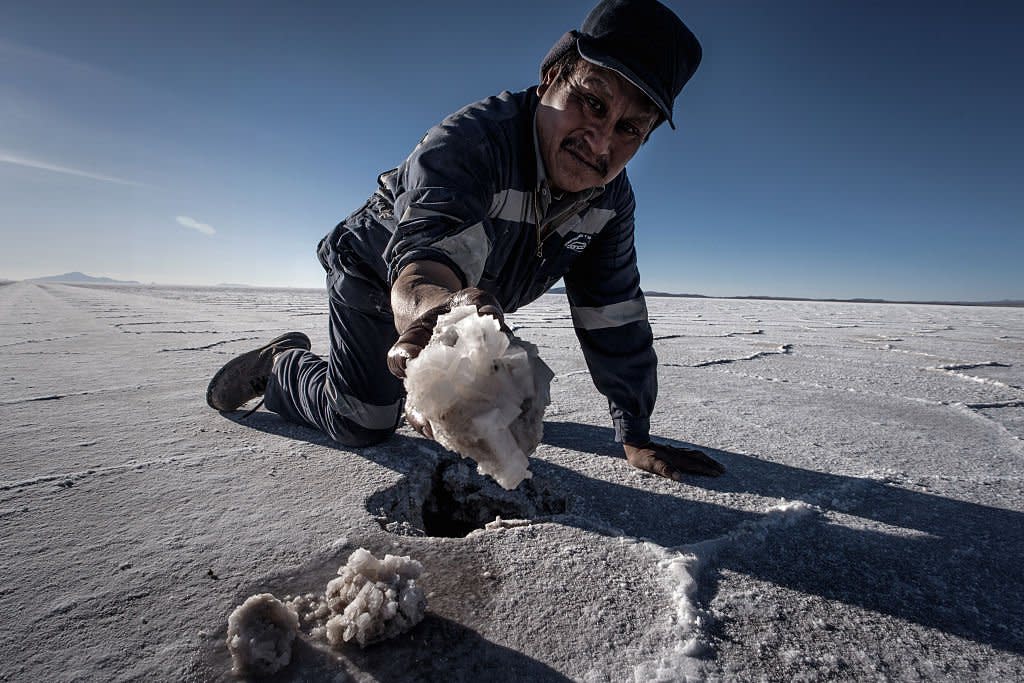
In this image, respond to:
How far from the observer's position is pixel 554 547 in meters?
0.98

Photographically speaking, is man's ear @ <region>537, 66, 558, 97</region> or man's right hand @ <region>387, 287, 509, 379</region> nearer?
man's right hand @ <region>387, 287, 509, 379</region>

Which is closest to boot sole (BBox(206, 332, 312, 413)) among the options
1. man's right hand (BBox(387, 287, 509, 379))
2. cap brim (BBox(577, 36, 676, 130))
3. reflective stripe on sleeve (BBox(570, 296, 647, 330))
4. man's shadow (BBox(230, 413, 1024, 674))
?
man's shadow (BBox(230, 413, 1024, 674))

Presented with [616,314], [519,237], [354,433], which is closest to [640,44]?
[519,237]

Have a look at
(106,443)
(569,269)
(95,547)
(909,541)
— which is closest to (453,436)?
(95,547)

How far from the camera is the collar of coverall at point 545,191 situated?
50.6 inches

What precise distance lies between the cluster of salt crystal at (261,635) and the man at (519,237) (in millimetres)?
362

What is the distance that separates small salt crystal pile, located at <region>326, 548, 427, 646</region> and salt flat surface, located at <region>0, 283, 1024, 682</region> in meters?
0.03

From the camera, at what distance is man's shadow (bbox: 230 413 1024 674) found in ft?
2.82

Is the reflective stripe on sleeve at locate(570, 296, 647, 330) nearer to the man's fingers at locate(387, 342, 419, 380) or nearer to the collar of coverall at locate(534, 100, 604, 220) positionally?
the collar of coverall at locate(534, 100, 604, 220)

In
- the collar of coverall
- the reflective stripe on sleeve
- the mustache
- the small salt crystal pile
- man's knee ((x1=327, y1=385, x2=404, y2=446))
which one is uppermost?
the mustache

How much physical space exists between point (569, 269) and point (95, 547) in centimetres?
142

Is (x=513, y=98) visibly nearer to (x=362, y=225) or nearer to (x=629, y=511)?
(x=362, y=225)

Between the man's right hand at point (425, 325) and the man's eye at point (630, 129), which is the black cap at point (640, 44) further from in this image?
the man's right hand at point (425, 325)

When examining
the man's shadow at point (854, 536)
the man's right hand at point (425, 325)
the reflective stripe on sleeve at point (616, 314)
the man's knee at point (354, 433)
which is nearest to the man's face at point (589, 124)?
the reflective stripe on sleeve at point (616, 314)
